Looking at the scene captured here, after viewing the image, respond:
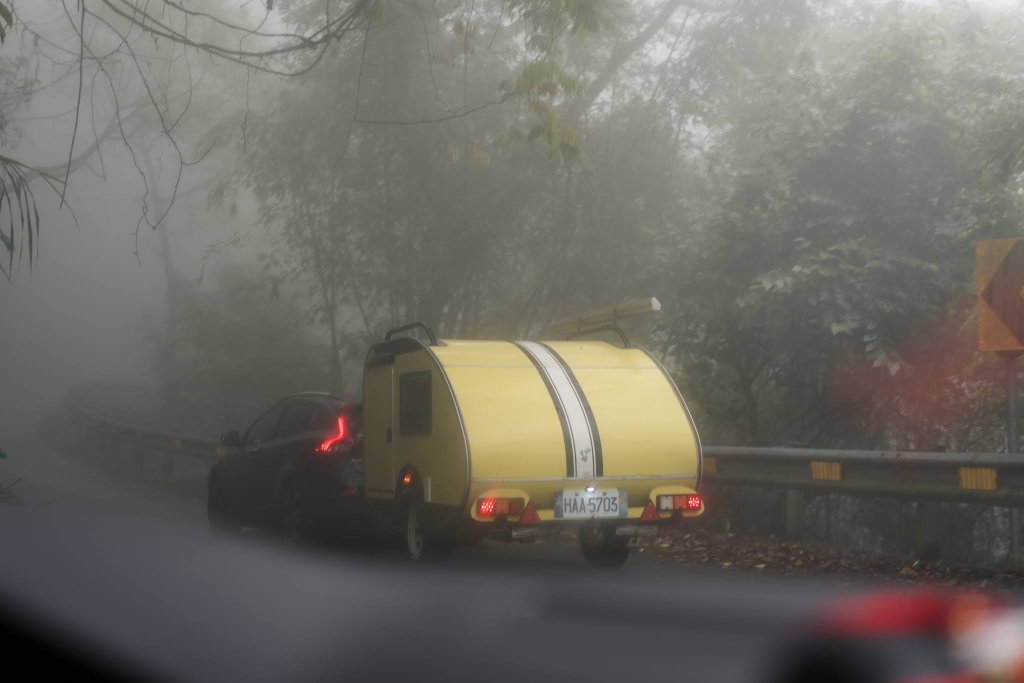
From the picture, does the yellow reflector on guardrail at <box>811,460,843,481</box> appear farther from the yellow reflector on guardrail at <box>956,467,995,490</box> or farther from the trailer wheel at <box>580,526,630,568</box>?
the trailer wheel at <box>580,526,630,568</box>

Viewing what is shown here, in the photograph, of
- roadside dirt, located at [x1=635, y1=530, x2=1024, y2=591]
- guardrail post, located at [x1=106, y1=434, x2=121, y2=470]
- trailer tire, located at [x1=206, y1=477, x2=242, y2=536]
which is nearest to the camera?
roadside dirt, located at [x1=635, y1=530, x2=1024, y2=591]

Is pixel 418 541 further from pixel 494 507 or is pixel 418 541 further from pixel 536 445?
pixel 536 445

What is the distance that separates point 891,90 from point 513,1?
240 inches

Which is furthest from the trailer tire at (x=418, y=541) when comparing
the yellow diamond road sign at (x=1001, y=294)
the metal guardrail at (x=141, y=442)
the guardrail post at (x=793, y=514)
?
the metal guardrail at (x=141, y=442)

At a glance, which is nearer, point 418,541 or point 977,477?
point 977,477

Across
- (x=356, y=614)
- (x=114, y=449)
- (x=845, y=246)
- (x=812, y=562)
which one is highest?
(x=845, y=246)

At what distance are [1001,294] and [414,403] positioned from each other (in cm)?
464

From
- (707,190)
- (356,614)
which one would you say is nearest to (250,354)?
(707,190)

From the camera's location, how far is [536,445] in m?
8.34

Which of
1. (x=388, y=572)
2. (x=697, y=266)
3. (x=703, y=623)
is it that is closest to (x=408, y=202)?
(x=697, y=266)

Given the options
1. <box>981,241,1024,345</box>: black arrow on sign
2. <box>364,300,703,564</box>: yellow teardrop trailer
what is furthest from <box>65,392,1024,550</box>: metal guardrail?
<box>364,300,703,564</box>: yellow teardrop trailer

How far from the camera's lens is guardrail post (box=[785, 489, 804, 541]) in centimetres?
1054

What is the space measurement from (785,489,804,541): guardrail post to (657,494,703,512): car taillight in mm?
1912

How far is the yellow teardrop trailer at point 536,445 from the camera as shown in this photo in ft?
27.0
